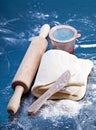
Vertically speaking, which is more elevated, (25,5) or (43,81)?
(43,81)

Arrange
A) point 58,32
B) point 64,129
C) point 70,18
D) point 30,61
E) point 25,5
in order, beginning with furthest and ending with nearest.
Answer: point 25,5
point 70,18
point 58,32
point 30,61
point 64,129

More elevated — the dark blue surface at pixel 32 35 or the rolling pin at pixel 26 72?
the rolling pin at pixel 26 72

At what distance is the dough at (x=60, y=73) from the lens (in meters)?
0.96

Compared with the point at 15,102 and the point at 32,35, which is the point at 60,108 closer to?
the point at 15,102

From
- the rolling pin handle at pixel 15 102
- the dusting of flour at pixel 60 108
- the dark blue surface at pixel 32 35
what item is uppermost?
the rolling pin handle at pixel 15 102

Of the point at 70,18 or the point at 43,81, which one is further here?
the point at 70,18

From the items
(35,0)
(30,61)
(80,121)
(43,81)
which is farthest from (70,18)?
(80,121)

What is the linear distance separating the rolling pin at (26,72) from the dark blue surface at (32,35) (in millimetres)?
44

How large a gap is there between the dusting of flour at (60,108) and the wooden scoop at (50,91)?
0.03 metres

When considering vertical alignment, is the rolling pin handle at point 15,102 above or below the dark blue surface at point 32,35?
above

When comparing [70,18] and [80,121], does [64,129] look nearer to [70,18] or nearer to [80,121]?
[80,121]

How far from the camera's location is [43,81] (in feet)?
3.17

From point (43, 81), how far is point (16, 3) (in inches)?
36.0

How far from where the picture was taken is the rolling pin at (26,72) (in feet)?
3.03
